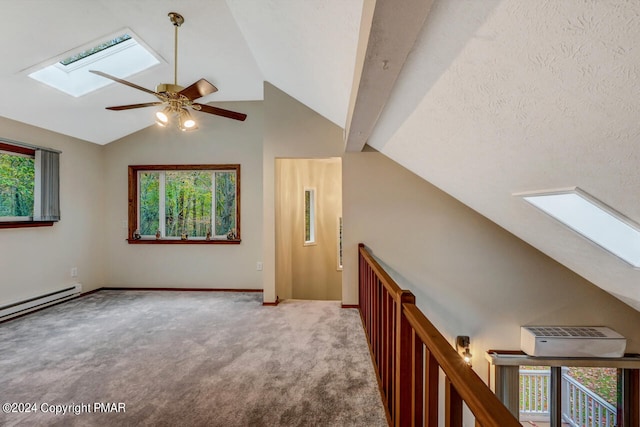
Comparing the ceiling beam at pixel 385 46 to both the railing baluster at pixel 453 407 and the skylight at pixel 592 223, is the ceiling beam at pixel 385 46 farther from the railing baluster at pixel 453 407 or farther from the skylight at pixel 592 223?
the skylight at pixel 592 223

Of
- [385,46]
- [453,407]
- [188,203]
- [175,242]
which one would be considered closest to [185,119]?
[385,46]

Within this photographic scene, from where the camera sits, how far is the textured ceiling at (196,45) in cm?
198

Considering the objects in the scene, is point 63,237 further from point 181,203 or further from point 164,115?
point 164,115

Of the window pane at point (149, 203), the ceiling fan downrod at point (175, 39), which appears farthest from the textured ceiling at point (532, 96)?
Result: the window pane at point (149, 203)

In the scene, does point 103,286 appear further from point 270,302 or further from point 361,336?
point 361,336

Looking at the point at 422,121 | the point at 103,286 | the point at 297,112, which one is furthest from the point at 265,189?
the point at 103,286

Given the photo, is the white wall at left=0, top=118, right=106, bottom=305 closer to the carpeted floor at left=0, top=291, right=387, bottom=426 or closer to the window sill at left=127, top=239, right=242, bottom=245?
the carpeted floor at left=0, top=291, right=387, bottom=426

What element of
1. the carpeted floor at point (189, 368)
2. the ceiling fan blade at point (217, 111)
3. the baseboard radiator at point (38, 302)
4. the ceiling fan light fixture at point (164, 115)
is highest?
the ceiling fan blade at point (217, 111)

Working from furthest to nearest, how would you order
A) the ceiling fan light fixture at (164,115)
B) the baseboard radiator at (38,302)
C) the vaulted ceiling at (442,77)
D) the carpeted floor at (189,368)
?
the baseboard radiator at (38,302), the ceiling fan light fixture at (164,115), the carpeted floor at (189,368), the vaulted ceiling at (442,77)

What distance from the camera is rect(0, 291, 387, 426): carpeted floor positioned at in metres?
1.66

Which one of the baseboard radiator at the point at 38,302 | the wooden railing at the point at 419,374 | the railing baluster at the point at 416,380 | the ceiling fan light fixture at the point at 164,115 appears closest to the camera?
the wooden railing at the point at 419,374

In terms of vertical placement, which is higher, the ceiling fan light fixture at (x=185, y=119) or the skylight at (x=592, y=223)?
the ceiling fan light fixture at (x=185, y=119)

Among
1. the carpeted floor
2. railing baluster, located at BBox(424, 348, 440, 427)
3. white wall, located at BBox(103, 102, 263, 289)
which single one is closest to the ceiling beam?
railing baluster, located at BBox(424, 348, 440, 427)

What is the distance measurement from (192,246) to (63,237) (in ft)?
5.40
